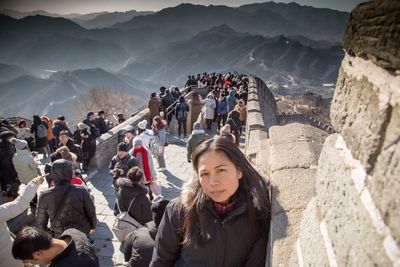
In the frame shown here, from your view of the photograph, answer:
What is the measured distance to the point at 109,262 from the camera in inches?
187

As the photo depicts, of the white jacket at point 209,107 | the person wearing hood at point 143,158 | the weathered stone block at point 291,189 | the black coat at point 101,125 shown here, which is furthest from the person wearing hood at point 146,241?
the white jacket at point 209,107

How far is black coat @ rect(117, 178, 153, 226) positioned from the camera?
3881mm

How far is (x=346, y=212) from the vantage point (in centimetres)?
84

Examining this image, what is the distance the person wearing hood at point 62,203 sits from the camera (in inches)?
139

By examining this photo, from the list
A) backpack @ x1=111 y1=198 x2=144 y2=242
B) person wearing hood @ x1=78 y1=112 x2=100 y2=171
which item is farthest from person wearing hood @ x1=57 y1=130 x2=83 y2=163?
backpack @ x1=111 y1=198 x2=144 y2=242

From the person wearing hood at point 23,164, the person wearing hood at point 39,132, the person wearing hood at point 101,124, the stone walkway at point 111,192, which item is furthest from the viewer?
the person wearing hood at point 101,124

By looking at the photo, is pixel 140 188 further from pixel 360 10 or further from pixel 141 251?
pixel 360 10

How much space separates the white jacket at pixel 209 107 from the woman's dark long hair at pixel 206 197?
8851 mm

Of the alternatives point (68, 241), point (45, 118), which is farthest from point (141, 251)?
point (45, 118)

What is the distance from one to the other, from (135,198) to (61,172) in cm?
96

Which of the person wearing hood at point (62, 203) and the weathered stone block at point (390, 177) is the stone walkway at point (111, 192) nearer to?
the person wearing hood at point (62, 203)

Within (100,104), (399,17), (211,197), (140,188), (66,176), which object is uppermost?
(399,17)

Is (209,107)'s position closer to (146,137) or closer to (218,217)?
(146,137)

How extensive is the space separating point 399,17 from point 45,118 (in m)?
9.57
